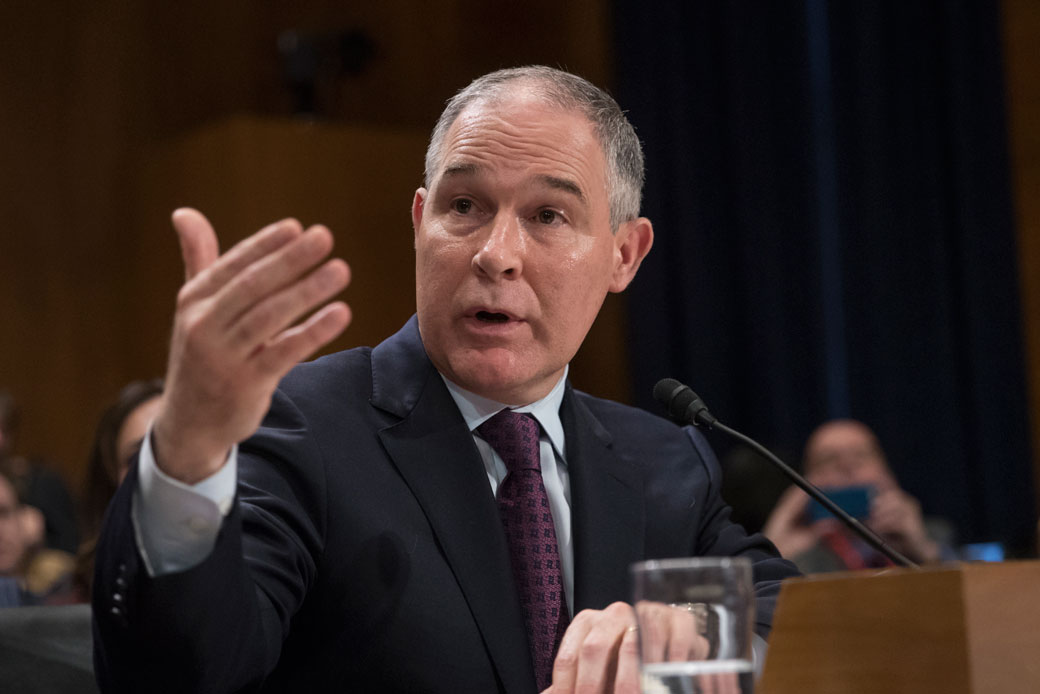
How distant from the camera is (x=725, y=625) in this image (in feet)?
3.37

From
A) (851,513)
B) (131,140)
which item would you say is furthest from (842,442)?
(131,140)

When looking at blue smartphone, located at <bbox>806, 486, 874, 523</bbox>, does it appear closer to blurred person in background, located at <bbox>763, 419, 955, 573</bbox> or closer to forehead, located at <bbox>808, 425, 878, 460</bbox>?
blurred person in background, located at <bbox>763, 419, 955, 573</bbox>

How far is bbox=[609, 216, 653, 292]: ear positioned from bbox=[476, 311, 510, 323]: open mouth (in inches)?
10.6

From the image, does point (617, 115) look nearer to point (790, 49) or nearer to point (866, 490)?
point (866, 490)

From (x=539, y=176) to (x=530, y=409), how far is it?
0.32m

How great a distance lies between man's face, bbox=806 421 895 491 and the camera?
4078mm

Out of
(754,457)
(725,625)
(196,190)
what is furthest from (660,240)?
(725,625)

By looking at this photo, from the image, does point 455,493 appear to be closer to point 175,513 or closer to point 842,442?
point 175,513

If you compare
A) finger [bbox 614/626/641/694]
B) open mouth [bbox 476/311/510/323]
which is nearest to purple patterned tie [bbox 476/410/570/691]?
open mouth [bbox 476/311/510/323]

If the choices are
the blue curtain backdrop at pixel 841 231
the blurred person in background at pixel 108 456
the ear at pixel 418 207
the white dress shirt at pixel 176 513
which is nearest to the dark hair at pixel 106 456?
the blurred person in background at pixel 108 456

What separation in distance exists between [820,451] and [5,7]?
154 inches

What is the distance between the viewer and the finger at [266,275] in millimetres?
965

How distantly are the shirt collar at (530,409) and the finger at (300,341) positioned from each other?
0.68 meters

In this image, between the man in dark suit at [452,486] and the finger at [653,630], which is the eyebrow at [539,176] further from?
the finger at [653,630]
